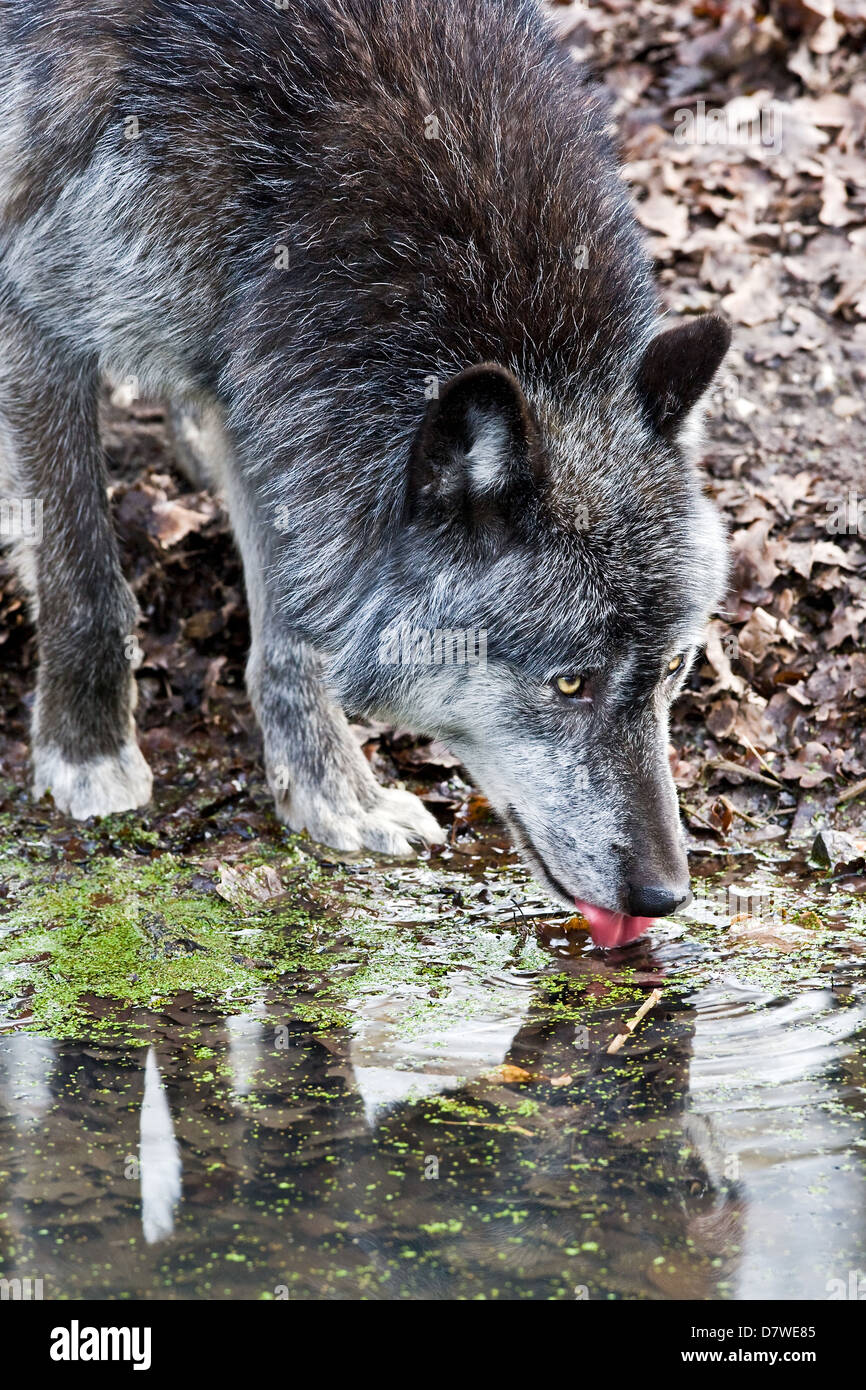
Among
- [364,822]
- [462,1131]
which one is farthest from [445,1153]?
[364,822]

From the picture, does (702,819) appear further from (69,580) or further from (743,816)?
(69,580)

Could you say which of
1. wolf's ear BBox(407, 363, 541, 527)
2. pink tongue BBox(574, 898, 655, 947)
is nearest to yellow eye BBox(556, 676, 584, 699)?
wolf's ear BBox(407, 363, 541, 527)

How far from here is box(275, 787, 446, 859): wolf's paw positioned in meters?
5.14

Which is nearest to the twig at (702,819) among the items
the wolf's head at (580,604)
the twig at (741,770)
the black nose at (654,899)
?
the twig at (741,770)

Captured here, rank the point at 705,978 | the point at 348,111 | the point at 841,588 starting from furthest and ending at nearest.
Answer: the point at 841,588 → the point at 348,111 → the point at 705,978

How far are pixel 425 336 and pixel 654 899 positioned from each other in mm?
1778

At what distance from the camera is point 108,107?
450cm

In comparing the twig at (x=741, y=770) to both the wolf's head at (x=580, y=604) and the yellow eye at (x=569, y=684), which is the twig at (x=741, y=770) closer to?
the wolf's head at (x=580, y=604)

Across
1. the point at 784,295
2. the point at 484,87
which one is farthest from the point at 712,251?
the point at 484,87

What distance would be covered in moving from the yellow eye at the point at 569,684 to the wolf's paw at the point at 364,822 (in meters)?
1.28

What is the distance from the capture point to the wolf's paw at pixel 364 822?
514 centimetres

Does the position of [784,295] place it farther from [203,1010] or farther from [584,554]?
[203,1010]

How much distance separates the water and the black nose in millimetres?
248

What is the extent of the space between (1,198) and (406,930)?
9.32 feet
